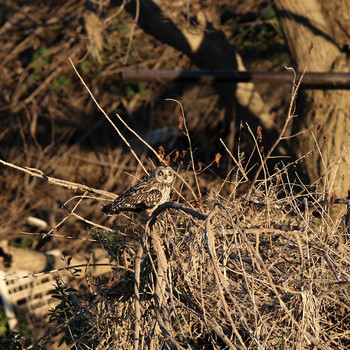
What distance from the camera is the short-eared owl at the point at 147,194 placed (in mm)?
4404

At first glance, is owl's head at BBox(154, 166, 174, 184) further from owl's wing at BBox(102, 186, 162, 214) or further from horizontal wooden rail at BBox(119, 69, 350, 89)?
horizontal wooden rail at BBox(119, 69, 350, 89)

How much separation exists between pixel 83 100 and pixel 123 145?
1432 millimetres

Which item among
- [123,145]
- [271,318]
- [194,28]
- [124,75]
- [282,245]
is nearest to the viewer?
[271,318]

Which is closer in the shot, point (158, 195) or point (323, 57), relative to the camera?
point (158, 195)

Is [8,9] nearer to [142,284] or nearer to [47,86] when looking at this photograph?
[47,86]

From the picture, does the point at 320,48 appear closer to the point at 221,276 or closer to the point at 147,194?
the point at 147,194

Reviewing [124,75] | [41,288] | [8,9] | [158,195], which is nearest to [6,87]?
[8,9]

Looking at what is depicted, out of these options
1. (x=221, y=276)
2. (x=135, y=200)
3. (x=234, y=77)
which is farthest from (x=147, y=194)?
(x=221, y=276)

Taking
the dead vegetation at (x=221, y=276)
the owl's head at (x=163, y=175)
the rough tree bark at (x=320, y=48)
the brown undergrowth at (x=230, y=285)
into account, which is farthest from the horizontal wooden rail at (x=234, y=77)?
the brown undergrowth at (x=230, y=285)

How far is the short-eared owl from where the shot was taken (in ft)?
14.4

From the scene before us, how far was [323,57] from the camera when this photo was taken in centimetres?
650

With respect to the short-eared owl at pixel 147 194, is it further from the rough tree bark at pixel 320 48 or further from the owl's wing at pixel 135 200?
the rough tree bark at pixel 320 48

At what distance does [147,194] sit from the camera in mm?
4559

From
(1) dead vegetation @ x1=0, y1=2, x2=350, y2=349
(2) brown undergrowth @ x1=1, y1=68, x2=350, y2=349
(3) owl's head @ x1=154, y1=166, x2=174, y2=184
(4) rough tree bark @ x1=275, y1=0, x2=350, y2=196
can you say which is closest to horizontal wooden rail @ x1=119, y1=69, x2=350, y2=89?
(4) rough tree bark @ x1=275, y1=0, x2=350, y2=196
